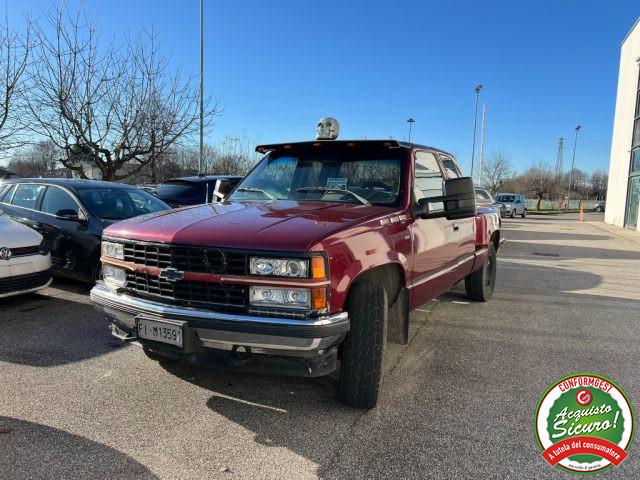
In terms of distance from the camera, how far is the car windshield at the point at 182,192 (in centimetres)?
902

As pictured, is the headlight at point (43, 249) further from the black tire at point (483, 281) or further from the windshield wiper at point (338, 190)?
the black tire at point (483, 281)

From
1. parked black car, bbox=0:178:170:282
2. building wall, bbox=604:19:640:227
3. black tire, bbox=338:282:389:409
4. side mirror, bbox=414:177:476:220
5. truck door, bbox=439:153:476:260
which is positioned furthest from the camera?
building wall, bbox=604:19:640:227

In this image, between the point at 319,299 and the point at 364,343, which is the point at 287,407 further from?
the point at 319,299

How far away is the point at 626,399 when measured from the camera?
10.1 feet

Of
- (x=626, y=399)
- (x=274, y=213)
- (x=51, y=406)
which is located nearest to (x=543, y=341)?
(x=626, y=399)

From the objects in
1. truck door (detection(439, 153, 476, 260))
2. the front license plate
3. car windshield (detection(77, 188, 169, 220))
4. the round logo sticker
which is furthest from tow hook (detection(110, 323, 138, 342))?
car windshield (detection(77, 188, 169, 220))

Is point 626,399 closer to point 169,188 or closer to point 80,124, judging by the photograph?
point 169,188

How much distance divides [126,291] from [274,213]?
1.16m

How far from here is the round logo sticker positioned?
2.55 meters

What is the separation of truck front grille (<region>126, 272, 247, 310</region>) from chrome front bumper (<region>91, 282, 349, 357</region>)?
57 millimetres

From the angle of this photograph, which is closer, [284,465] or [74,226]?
[284,465]

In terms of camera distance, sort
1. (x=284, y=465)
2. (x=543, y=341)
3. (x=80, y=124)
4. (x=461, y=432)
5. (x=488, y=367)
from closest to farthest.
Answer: (x=284, y=465), (x=461, y=432), (x=488, y=367), (x=543, y=341), (x=80, y=124)

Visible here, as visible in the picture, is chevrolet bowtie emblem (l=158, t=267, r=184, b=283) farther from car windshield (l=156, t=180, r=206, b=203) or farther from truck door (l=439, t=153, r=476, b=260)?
car windshield (l=156, t=180, r=206, b=203)

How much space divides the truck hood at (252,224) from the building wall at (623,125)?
81.6ft
